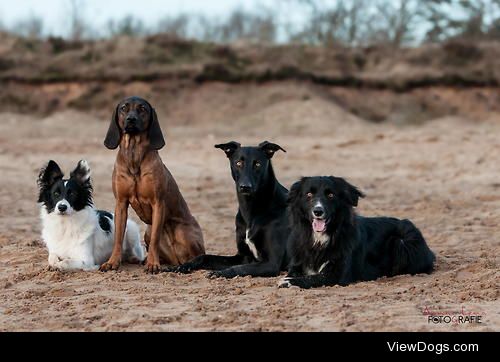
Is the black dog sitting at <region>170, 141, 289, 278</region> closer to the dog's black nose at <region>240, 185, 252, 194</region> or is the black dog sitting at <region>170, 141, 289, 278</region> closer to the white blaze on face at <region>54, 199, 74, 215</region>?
the dog's black nose at <region>240, 185, 252, 194</region>

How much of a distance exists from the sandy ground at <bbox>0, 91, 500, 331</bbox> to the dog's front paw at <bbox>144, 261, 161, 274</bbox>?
6.3 inches

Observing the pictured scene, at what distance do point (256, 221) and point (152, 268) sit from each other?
1.16m

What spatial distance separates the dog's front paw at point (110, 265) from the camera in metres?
8.47

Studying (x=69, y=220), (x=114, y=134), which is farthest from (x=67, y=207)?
(x=114, y=134)

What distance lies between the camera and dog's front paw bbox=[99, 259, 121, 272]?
8466 mm

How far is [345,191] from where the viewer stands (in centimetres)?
786

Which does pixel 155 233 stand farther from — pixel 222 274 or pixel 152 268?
pixel 222 274

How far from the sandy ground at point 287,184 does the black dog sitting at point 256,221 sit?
31cm

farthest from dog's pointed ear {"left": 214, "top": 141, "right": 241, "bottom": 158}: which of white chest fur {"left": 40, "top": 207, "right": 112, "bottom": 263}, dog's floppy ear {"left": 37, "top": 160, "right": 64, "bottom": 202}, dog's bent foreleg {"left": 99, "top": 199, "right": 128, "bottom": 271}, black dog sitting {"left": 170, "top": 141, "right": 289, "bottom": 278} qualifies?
dog's floppy ear {"left": 37, "top": 160, "right": 64, "bottom": 202}

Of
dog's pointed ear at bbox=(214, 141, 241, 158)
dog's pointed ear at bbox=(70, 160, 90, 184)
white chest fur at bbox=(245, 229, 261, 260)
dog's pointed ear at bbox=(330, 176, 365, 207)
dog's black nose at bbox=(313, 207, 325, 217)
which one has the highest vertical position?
dog's pointed ear at bbox=(214, 141, 241, 158)

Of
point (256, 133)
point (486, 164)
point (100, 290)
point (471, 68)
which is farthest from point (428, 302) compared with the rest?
point (471, 68)

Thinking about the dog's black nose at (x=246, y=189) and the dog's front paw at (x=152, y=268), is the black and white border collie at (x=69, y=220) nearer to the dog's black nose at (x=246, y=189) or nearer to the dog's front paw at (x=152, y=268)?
the dog's front paw at (x=152, y=268)
